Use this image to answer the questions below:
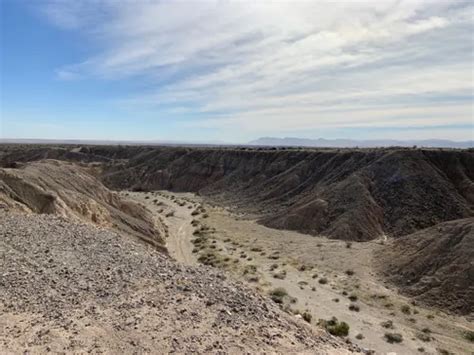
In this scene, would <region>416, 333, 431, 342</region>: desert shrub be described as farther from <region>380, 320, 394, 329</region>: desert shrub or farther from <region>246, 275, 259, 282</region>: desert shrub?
<region>246, 275, 259, 282</region>: desert shrub

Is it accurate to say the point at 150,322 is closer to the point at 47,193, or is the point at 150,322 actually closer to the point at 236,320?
the point at 236,320

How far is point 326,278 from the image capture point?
2839cm

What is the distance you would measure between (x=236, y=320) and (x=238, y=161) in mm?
69329

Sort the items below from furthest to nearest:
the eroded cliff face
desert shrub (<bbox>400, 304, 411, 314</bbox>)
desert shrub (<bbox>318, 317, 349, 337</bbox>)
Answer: the eroded cliff face
desert shrub (<bbox>400, 304, 411, 314</bbox>)
desert shrub (<bbox>318, 317, 349, 337</bbox>)

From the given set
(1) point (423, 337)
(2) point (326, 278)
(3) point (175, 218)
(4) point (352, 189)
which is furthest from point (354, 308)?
(3) point (175, 218)

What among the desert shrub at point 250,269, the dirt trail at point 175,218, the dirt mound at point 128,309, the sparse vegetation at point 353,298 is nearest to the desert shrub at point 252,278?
the desert shrub at point 250,269

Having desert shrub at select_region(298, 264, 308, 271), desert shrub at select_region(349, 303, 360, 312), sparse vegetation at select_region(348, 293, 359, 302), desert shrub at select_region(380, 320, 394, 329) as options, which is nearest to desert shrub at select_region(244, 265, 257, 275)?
desert shrub at select_region(298, 264, 308, 271)

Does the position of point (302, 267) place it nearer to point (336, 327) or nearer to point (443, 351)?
point (336, 327)

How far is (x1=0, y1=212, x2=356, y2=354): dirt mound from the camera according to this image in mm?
9578

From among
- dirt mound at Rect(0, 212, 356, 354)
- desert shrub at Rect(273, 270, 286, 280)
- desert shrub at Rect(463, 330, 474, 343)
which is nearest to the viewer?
dirt mound at Rect(0, 212, 356, 354)

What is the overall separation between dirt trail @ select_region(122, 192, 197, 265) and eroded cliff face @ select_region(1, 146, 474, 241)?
6992mm

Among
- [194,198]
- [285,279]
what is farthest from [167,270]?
[194,198]

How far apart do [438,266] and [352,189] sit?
20998 millimetres

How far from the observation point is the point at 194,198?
72.4m
